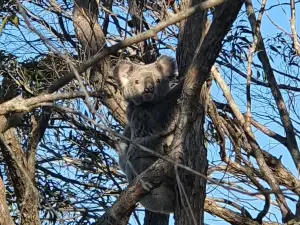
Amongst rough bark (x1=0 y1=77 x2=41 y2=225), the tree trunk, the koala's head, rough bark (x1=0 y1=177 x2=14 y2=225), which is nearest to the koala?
the koala's head

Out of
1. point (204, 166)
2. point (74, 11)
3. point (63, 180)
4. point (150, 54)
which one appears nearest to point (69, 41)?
point (74, 11)

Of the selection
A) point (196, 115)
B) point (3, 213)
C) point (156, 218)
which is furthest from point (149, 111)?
point (3, 213)

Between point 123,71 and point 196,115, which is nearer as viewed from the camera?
point 196,115

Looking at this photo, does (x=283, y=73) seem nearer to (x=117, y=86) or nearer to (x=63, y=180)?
(x=117, y=86)

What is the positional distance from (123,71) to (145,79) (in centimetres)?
21

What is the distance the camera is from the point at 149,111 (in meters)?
5.91

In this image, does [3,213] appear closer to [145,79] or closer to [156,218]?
[156,218]

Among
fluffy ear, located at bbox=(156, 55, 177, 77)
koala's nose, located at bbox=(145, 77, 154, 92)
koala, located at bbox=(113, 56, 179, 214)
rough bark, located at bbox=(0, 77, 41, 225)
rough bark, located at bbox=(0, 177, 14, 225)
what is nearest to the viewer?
rough bark, located at bbox=(0, 177, 14, 225)

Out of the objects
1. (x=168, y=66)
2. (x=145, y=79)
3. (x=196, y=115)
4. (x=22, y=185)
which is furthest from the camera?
(x=145, y=79)

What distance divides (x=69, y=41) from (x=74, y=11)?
1.17 ft

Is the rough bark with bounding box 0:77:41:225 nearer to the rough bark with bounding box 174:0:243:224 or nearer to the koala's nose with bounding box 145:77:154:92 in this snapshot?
the rough bark with bounding box 174:0:243:224

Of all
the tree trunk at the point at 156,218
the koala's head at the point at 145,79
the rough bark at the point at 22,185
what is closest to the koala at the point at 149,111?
the koala's head at the point at 145,79

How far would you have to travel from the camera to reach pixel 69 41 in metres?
6.57

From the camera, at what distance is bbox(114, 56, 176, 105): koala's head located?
19.0ft
